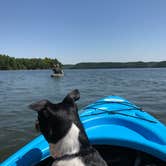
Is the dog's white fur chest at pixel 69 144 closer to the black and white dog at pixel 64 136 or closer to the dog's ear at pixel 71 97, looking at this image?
the black and white dog at pixel 64 136

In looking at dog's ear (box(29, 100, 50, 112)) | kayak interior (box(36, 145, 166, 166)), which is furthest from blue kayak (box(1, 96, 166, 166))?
dog's ear (box(29, 100, 50, 112))

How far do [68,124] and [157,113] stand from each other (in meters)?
10.1

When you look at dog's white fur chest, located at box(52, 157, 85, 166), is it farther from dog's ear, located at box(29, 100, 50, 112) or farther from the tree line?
the tree line

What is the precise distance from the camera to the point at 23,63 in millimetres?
132625

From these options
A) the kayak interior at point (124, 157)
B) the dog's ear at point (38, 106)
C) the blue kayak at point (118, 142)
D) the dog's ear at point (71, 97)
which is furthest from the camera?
the kayak interior at point (124, 157)

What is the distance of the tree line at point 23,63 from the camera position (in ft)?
406

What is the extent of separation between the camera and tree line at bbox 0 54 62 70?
406ft

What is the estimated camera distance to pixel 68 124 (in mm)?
2293

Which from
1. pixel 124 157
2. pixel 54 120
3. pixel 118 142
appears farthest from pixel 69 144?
pixel 124 157

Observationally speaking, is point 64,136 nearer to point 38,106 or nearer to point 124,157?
point 38,106

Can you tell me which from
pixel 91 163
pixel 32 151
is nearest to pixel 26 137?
pixel 32 151

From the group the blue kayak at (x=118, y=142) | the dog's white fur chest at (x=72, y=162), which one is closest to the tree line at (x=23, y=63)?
the blue kayak at (x=118, y=142)

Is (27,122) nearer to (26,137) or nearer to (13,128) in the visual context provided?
(13,128)

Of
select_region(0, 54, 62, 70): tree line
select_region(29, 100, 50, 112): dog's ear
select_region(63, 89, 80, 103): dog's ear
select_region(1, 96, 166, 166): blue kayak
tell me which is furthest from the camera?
select_region(0, 54, 62, 70): tree line
